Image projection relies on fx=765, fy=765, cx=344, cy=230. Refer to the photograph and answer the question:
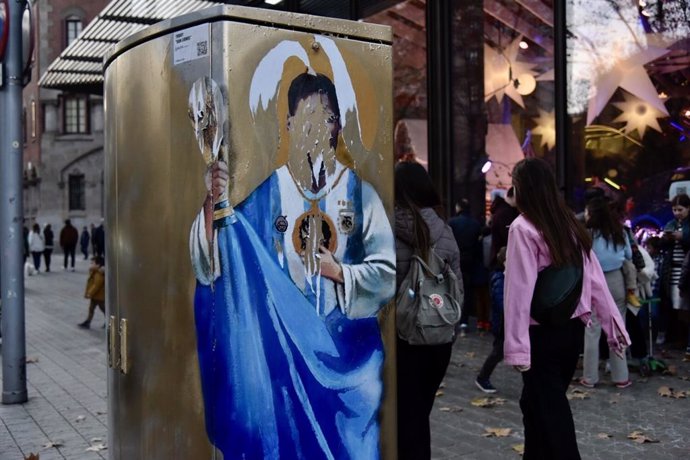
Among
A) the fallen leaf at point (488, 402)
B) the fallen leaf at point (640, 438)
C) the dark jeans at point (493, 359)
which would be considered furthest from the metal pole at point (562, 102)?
the fallen leaf at point (640, 438)

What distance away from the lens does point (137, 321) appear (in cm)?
332

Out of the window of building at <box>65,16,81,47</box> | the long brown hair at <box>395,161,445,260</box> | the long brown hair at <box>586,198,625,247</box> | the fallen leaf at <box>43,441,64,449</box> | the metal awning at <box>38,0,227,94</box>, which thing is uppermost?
the window of building at <box>65,16,81,47</box>

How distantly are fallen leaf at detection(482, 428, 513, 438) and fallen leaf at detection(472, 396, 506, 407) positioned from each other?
2.49ft

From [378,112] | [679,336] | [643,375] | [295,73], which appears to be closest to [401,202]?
[378,112]

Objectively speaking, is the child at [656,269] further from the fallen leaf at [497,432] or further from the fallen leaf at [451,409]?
the fallen leaf at [497,432]

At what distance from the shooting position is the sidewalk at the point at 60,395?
18.3 feet

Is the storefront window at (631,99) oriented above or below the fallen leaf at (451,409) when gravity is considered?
above

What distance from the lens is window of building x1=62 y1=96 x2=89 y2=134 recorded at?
4269cm

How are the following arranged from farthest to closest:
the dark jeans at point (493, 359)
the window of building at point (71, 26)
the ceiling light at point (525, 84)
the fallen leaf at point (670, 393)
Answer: the window of building at point (71, 26) → the ceiling light at point (525, 84) → the dark jeans at point (493, 359) → the fallen leaf at point (670, 393)

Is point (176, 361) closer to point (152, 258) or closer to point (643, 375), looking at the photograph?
point (152, 258)

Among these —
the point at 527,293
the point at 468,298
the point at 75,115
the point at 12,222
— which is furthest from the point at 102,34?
the point at 75,115

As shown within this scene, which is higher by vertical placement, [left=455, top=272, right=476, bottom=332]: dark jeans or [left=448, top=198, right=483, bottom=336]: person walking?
[left=448, top=198, right=483, bottom=336]: person walking

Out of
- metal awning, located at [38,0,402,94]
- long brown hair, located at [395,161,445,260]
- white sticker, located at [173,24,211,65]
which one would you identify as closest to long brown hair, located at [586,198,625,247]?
long brown hair, located at [395,161,445,260]

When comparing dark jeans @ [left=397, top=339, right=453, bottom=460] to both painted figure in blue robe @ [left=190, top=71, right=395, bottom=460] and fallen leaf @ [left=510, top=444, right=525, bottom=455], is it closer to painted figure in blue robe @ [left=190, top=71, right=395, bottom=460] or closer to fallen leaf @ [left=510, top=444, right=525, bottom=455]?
painted figure in blue robe @ [left=190, top=71, right=395, bottom=460]
